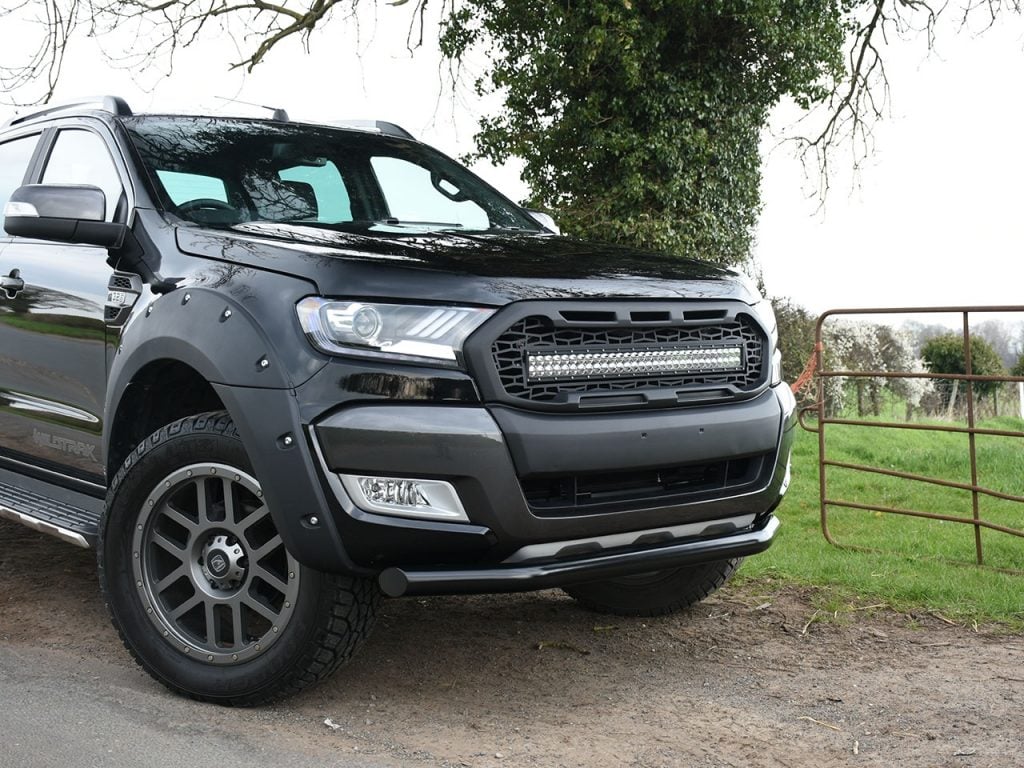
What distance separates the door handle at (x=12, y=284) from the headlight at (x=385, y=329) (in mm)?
2068

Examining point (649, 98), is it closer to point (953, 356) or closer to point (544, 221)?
point (953, 356)

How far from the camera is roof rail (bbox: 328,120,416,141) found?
552 centimetres

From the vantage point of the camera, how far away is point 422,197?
516cm

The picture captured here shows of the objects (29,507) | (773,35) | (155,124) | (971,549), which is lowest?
(971,549)

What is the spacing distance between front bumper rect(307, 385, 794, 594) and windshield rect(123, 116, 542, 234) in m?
1.19

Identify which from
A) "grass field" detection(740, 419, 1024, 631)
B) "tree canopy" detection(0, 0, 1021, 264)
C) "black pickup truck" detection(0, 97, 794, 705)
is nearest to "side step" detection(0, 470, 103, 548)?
"black pickup truck" detection(0, 97, 794, 705)

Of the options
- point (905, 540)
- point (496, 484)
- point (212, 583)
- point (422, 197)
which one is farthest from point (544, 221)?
point (905, 540)

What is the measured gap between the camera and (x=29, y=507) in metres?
4.63

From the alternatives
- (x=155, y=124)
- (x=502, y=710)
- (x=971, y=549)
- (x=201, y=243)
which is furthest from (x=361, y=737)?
(x=971, y=549)

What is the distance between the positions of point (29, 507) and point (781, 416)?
2.94 metres

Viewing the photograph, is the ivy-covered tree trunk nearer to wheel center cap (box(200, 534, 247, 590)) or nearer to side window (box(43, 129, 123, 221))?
side window (box(43, 129, 123, 221))

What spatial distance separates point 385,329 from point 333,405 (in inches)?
10.7

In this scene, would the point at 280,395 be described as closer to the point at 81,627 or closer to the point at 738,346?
the point at 738,346

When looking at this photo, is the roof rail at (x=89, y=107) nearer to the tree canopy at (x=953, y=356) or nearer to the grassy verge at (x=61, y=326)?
the grassy verge at (x=61, y=326)
